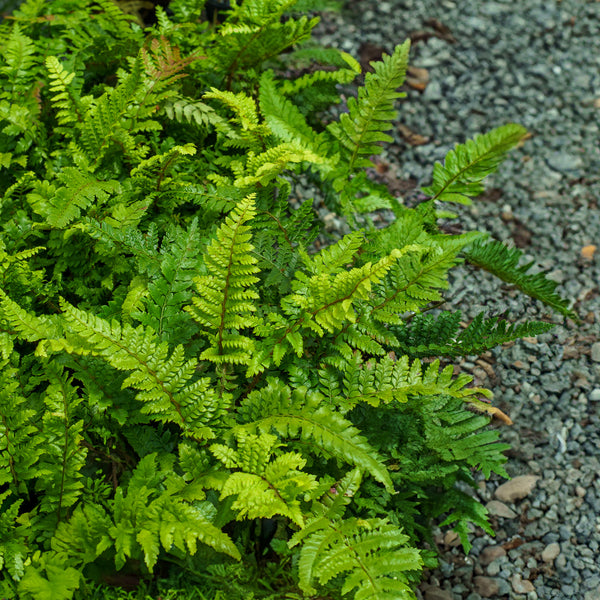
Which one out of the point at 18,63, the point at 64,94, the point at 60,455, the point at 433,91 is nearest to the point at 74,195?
the point at 64,94

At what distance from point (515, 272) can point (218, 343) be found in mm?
1112

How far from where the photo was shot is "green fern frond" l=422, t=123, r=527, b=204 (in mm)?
2363

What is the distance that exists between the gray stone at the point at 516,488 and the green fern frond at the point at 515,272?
92 cm

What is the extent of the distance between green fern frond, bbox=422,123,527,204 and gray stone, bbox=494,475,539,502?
1.32 metres

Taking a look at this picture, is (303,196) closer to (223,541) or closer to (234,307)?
(234,307)

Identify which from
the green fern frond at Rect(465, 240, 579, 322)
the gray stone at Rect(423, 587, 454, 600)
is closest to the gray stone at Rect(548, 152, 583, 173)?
the green fern frond at Rect(465, 240, 579, 322)

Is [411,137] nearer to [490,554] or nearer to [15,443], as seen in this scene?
[490,554]

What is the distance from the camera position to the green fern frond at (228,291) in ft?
7.11

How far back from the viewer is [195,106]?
9.39 ft

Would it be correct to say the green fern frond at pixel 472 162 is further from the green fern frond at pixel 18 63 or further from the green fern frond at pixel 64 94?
the green fern frond at pixel 18 63

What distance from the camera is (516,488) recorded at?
10.1 feet

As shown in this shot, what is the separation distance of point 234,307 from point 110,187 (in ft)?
2.45

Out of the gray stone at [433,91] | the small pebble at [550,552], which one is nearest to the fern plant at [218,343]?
the small pebble at [550,552]

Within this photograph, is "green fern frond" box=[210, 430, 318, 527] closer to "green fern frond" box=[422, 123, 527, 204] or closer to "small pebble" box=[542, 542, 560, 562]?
"green fern frond" box=[422, 123, 527, 204]
